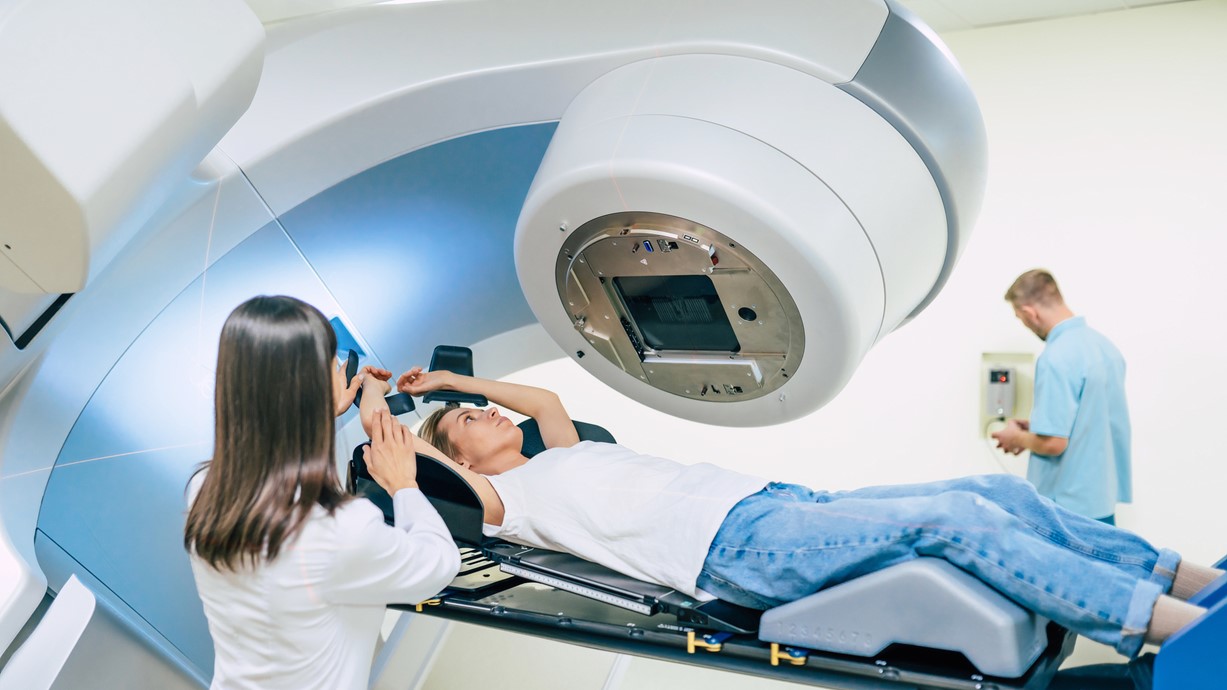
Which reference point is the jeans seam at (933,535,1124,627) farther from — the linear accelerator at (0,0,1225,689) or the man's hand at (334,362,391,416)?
the man's hand at (334,362,391,416)

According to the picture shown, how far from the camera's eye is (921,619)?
3.64 ft

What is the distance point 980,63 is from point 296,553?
272cm

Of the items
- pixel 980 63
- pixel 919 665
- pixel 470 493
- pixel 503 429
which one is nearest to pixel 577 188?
pixel 470 493

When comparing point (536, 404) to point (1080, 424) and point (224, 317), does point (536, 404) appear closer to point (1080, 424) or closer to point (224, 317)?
point (224, 317)

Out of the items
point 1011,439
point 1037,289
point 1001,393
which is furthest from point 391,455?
point 1001,393

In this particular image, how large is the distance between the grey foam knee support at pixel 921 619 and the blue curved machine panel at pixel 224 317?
797 mm

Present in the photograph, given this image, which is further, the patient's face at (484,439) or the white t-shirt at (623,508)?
the patient's face at (484,439)

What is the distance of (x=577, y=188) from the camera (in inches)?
48.5

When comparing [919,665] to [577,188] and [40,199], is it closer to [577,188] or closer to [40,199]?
[577,188]

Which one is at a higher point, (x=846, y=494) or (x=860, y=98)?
(x=860, y=98)

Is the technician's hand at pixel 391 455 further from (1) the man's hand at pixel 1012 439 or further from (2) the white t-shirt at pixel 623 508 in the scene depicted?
(1) the man's hand at pixel 1012 439

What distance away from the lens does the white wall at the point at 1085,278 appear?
2.68 meters

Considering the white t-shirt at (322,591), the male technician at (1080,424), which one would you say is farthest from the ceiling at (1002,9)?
the white t-shirt at (322,591)

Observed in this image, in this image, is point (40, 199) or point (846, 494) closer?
point (40, 199)
